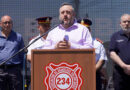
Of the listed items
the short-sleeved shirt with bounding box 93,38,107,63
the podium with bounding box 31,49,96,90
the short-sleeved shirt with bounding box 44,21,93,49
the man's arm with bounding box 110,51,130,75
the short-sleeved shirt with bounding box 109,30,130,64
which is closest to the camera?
the podium with bounding box 31,49,96,90

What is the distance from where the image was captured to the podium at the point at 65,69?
3133 mm

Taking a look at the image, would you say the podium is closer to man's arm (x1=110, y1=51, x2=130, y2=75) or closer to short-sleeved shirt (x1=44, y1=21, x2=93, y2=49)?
short-sleeved shirt (x1=44, y1=21, x2=93, y2=49)

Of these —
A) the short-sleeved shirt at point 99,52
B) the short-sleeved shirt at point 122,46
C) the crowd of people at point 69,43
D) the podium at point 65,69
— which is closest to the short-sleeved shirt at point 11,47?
the crowd of people at point 69,43

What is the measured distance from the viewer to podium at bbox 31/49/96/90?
10.3ft

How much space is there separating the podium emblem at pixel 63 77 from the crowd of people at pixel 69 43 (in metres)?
0.27

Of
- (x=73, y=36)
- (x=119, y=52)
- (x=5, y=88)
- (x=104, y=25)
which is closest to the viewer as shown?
(x=73, y=36)

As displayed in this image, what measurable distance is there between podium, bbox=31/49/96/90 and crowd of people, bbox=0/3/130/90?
0.70 feet

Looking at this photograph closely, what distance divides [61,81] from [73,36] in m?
0.70

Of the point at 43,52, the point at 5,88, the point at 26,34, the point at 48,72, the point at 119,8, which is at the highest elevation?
the point at 119,8

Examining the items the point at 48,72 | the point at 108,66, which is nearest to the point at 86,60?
the point at 48,72

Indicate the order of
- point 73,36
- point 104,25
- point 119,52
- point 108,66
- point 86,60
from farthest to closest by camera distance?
point 104,25
point 108,66
point 119,52
point 73,36
point 86,60

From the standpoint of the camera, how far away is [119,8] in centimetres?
715

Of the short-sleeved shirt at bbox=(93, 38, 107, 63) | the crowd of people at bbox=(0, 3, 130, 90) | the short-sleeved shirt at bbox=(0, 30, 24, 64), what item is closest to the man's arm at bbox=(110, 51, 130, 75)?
the crowd of people at bbox=(0, 3, 130, 90)

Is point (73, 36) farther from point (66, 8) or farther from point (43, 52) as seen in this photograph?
point (43, 52)
